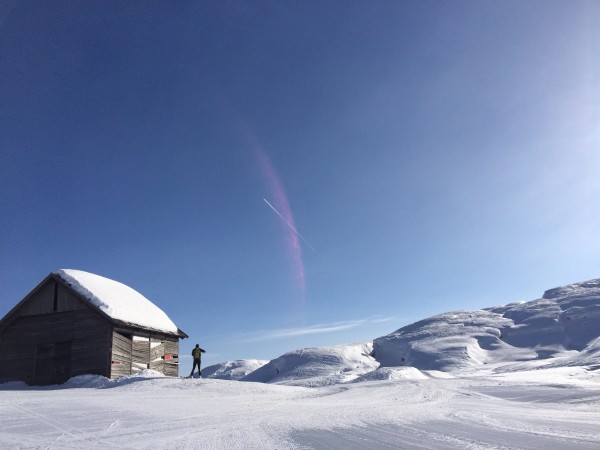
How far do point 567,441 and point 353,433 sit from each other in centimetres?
304

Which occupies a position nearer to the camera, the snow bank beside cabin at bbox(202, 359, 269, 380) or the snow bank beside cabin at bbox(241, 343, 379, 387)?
the snow bank beside cabin at bbox(241, 343, 379, 387)

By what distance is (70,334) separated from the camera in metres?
23.1

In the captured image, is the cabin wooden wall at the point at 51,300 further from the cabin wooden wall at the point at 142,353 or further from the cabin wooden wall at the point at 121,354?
the cabin wooden wall at the point at 142,353

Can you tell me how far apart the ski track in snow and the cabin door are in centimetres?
1179

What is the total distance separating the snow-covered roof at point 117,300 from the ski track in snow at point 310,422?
1041 cm

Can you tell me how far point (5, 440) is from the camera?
652cm

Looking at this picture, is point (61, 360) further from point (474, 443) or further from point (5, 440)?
point (474, 443)

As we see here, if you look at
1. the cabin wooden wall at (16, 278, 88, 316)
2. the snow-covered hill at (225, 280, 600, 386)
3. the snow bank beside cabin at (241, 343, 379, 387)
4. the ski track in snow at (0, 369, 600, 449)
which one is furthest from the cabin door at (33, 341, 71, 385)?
the snow bank beside cabin at (241, 343, 379, 387)

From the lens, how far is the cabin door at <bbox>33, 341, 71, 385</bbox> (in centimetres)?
2298

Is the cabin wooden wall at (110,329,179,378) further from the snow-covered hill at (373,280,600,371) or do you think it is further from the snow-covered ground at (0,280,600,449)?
the snow-covered hill at (373,280,600,371)

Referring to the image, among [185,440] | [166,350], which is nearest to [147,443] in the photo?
[185,440]

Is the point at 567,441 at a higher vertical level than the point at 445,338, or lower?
lower

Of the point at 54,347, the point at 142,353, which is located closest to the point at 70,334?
the point at 54,347

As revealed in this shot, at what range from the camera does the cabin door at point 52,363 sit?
22984 millimetres
